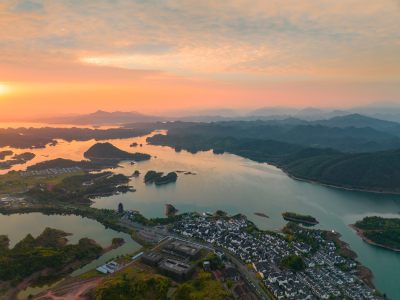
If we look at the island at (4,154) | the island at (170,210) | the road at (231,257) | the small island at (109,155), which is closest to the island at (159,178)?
the island at (170,210)

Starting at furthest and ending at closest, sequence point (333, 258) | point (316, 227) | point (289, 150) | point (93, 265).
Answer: point (289, 150)
point (316, 227)
point (333, 258)
point (93, 265)

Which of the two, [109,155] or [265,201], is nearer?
[265,201]

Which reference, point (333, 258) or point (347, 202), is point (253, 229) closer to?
point (333, 258)

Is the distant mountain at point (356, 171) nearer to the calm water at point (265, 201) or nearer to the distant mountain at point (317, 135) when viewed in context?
→ the calm water at point (265, 201)

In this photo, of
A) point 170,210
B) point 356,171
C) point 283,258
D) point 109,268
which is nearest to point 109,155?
point 170,210

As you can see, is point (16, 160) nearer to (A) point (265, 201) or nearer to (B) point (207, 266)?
(A) point (265, 201)

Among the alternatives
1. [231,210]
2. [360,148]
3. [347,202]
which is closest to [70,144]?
[231,210]

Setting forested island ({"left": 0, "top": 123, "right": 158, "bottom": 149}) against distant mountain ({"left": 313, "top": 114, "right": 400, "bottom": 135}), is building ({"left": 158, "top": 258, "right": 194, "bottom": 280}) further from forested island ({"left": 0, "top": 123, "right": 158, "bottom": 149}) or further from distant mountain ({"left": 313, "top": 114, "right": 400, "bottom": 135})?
distant mountain ({"left": 313, "top": 114, "right": 400, "bottom": 135})
